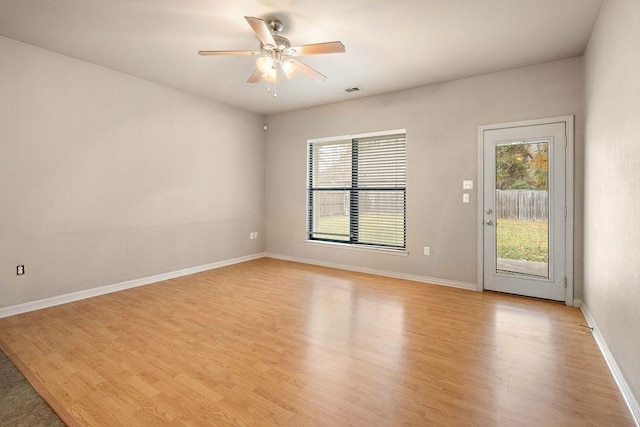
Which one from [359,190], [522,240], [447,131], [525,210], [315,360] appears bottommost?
[315,360]

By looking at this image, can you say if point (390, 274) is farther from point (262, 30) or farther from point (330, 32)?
point (262, 30)

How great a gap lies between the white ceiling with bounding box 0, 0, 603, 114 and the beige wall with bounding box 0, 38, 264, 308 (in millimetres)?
410

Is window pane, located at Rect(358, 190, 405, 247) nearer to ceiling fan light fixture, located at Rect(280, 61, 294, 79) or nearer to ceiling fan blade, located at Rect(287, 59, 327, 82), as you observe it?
ceiling fan blade, located at Rect(287, 59, 327, 82)

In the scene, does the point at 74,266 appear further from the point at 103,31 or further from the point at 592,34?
the point at 592,34

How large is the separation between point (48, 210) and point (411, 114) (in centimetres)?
480

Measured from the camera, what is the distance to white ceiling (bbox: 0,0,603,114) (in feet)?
8.75

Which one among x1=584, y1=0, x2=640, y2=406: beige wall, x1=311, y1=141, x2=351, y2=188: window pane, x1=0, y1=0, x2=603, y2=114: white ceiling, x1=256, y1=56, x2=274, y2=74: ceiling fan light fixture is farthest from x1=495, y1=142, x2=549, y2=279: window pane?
x1=256, y1=56, x2=274, y2=74: ceiling fan light fixture

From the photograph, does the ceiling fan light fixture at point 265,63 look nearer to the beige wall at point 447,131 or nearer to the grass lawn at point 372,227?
the beige wall at point 447,131

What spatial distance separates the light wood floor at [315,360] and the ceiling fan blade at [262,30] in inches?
102

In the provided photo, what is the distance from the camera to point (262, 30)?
8.30 feet

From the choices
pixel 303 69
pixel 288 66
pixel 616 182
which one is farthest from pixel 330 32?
pixel 616 182

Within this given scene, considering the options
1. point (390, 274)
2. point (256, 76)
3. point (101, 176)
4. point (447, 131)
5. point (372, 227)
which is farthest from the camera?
point (372, 227)

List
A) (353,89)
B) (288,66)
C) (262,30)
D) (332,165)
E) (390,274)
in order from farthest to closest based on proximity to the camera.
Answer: (332,165) → (390,274) → (353,89) → (288,66) → (262,30)

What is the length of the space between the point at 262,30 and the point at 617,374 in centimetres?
361
